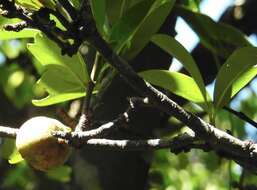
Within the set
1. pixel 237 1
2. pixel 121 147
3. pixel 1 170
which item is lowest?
pixel 1 170

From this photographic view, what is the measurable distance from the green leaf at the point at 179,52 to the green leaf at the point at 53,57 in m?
0.12

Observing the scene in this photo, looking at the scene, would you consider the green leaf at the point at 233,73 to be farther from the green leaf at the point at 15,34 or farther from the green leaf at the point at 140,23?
the green leaf at the point at 15,34

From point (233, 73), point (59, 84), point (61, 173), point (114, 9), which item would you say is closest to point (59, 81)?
point (59, 84)

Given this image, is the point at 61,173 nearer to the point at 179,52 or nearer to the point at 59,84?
the point at 59,84

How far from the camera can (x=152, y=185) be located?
1.72 metres

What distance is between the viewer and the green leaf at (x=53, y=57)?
923mm

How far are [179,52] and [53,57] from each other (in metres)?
0.20

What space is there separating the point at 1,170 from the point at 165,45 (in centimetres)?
126

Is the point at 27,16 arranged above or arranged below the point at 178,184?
above

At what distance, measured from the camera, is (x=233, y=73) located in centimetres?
91

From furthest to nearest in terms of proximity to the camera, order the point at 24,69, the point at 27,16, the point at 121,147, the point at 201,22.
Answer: the point at 24,69
the point at 201,22
the point at 121,147
the point at 27,16

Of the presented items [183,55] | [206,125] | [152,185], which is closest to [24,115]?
[152,185]

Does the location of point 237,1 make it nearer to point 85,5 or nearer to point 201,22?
point 201,22

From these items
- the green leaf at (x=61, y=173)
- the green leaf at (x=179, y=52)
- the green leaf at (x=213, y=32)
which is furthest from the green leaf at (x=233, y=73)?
the green leaf at (x=61, y=173)
